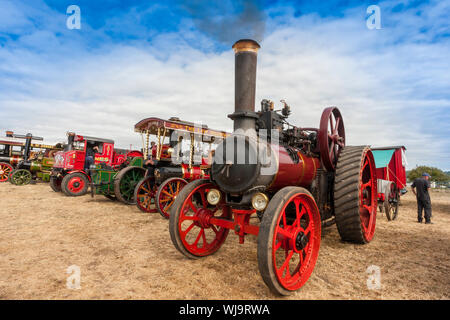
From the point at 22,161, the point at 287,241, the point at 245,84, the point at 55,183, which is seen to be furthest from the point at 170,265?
the point at 22,161

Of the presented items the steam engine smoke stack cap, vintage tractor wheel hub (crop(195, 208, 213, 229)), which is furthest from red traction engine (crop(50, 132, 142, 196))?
the steam engine smoke stack cap

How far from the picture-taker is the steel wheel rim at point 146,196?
256 inches

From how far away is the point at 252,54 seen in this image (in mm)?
3143

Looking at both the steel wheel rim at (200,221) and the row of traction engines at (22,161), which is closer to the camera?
the steel wheel rim at (200,221)

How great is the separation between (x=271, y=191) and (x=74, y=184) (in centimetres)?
849

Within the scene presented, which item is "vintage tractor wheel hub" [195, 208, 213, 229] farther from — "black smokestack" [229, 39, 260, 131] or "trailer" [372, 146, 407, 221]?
"trailer" [372, 146, 407, 221]

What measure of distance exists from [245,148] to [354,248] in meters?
2.49

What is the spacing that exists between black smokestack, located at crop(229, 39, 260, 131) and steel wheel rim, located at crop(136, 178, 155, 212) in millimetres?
4328

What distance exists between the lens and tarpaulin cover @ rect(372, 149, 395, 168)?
436 inches

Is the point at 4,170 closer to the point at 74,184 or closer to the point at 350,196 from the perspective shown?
the point at 74,184

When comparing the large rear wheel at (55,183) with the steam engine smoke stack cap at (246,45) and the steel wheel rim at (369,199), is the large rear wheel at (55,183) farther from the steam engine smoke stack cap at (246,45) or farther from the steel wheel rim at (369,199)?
the steel wheel rim at (369,199)

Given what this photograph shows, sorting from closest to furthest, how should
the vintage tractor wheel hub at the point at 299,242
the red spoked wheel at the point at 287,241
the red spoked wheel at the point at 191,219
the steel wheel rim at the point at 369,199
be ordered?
the red spoked wheel at the point at 287,241, the vintage tractor wheel hub at the point at 299,242, the red spoked wheel at the point at 191,219, the steel wheel rim at the point at 369,199

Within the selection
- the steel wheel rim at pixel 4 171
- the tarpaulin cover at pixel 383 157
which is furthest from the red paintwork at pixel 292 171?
the steel wheel rim at pixel 4 171

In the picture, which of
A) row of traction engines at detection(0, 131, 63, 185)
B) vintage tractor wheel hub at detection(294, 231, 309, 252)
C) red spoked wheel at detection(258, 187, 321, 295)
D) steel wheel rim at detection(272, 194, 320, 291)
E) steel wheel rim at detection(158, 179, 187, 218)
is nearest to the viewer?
red spoked wheel at detection(258, 187, 321, 295)
